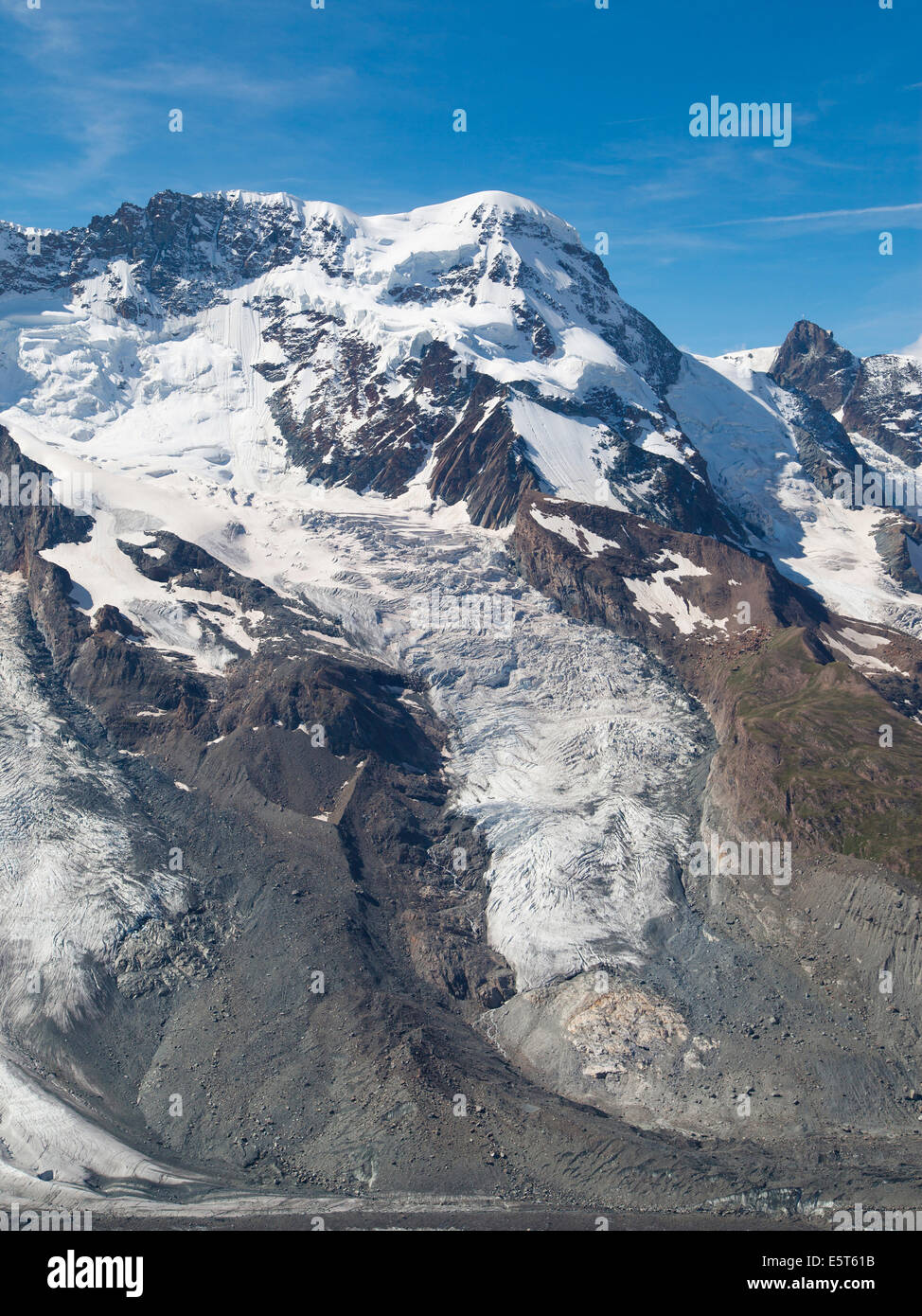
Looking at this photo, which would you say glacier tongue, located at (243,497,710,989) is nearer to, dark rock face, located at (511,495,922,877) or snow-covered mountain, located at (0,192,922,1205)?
snow-covered mountain, located at (0,192,922,1205)

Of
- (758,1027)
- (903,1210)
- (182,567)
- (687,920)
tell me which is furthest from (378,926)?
(182,567)

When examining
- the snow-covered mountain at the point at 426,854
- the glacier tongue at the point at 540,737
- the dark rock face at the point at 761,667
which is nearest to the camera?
the snow-covered mountain at the point at 426,854

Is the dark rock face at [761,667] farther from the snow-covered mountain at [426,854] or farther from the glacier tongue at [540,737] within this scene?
the glacier tongue at [540,737]

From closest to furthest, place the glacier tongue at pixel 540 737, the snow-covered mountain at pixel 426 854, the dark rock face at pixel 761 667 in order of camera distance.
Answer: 1. the snow-covered mountain at pixel 426 854
2. the dark rock face at pixel 761 667
3. the glacier tongue at pixel 540 737

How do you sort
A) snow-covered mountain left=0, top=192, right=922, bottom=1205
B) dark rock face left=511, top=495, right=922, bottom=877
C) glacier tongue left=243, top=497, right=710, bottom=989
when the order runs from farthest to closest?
glacier tongue left=243, top=497, right=710, bottom=989
dark rock face left=511, top=495, right=922, bottom=877
snow-covered mountain left=0, top=192, right=922, bottom=1205

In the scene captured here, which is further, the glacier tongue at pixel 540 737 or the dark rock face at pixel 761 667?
the glacier tongue at pixel 540 737

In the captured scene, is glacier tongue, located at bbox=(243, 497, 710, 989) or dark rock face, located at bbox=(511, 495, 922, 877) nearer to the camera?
dark rock face, located at bbox=(511, 495, 922, 877)

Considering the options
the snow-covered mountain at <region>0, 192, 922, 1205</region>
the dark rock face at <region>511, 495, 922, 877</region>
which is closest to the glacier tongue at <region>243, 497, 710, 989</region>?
the snow-covered mountain at <region>0, 192, 922, 1205</region>

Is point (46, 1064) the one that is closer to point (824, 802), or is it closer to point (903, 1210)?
point (903, 1210)

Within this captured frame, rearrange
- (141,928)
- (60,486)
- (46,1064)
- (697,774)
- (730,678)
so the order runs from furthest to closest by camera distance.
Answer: (60,486)
(730,678)
(697,774)
(141,928)
(46,1064)

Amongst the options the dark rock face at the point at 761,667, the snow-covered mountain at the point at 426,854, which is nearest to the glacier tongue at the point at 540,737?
the snow-covered mountain at the point at 426,854

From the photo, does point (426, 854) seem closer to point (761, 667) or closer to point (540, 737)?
point (540, 737)
